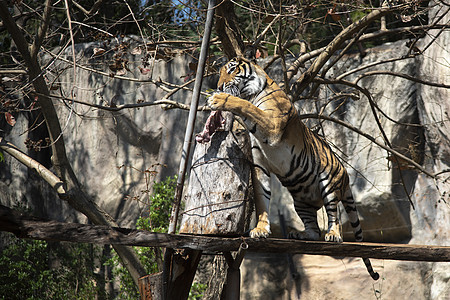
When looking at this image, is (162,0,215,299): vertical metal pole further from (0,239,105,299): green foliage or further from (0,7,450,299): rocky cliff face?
(0,239,105,299): green foliage

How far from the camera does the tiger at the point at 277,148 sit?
112 inches

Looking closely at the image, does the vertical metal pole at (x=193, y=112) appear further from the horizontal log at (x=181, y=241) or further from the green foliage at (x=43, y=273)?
the green foliage at (x=43, y=273)

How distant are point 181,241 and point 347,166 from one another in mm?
3861

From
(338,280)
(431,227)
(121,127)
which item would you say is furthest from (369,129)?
(121,127)

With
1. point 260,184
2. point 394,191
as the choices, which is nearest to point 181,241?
point 260,184

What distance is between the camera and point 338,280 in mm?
6004

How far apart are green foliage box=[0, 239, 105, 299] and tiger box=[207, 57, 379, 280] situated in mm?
3667

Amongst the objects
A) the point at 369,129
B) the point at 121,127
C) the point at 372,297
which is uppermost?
the point at 121,127

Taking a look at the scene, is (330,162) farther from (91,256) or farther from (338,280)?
(91,256)

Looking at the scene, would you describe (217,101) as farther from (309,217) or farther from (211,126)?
(309,217)

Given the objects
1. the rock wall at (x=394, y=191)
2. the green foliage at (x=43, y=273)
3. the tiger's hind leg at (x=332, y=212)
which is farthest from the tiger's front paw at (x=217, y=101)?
the green foliage at (x=43, y=273)

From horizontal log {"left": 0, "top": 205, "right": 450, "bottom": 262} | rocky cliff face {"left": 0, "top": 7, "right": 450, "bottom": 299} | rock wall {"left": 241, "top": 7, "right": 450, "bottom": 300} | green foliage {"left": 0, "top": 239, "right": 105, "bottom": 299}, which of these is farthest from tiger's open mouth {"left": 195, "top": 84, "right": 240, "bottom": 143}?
green foliage {"left": 0, "top": 239, "right": 105, "bottom": 299}

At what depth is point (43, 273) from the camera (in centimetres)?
573

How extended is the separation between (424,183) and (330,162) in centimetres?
308
